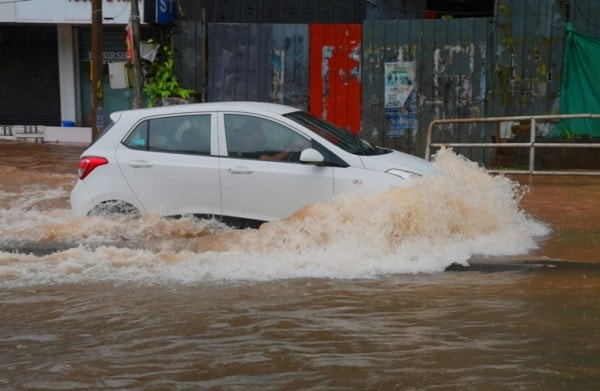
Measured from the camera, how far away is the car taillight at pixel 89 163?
8625 mm

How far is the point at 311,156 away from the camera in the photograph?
8031 mm

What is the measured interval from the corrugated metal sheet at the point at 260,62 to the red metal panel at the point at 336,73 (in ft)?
0.63

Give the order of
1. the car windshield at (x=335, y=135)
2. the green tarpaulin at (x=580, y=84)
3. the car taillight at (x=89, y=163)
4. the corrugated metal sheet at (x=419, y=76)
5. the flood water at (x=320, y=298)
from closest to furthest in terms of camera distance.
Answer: the flood water at (x=320, y=298)
the car windshield at (x=335, y=135)
the car taillight at (x=89, y=163)
the green tarpaulin at (x=580, y=84)
the corrugated metal sheet at (x=419, y=76)

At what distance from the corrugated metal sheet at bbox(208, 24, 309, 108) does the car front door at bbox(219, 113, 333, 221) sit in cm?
682

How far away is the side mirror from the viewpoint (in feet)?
26.4

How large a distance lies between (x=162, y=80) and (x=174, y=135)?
7633 millimetres

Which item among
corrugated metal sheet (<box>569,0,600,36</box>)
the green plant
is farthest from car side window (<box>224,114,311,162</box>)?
corrugated metal sheet (<box>569,0,600,36</box>)

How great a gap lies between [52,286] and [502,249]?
14.1 feet

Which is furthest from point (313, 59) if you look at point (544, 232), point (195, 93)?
point (544, 232)

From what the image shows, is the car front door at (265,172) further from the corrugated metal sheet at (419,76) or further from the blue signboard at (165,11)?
the blue signboard at (165,11)

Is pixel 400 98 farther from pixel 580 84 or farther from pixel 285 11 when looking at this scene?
pixel 285 11

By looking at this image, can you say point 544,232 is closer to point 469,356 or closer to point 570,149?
point 469,356

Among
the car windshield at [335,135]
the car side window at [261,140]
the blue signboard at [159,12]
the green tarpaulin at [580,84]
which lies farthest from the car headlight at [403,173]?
the blue signboard at [159,12]

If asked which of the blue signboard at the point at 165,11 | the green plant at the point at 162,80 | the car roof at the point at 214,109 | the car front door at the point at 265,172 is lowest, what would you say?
the car front door at the point at 265,172
